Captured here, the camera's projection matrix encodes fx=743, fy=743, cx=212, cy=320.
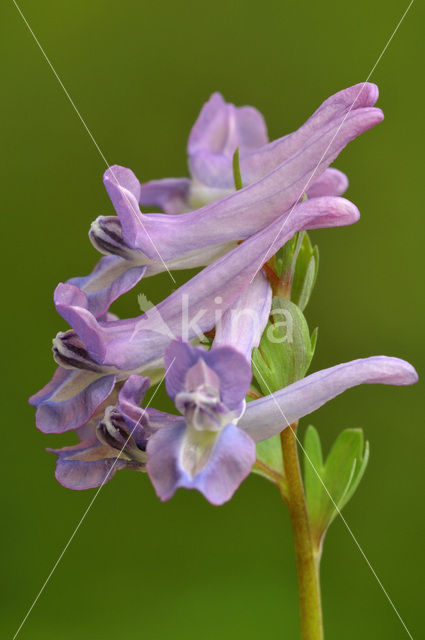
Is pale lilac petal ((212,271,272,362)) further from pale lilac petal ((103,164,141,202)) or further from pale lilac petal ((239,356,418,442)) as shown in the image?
pale lilac petal ((103,164,141,202))

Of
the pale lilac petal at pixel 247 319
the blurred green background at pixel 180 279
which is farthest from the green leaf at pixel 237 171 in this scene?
the blurred green background at pixel 180 279

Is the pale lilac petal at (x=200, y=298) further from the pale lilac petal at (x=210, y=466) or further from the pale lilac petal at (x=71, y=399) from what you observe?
the pale lilac petal at (x=210, y=466)

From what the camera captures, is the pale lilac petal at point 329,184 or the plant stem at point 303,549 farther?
the pale lilac petal at point 329,184

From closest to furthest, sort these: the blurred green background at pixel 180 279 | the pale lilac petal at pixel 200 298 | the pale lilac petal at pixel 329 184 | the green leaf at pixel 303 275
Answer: the pale lilac petal at pixel 200 298 < the green leaf at pixel 303 275 < the pale lilac petal at pixel 329 184 < the blurred green background at pixel 180 279

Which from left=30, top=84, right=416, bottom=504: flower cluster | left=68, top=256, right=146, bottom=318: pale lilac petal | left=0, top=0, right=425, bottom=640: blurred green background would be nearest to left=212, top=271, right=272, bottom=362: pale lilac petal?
left=30, top=84, right=416, bottom=504: flower cluster

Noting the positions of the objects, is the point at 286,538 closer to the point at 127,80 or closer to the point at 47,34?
the point at 127,80

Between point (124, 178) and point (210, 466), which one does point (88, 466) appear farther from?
point (124, 178)

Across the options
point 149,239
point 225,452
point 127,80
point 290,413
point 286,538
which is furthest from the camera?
point 127,80

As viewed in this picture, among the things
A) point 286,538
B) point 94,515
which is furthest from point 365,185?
point 94,515

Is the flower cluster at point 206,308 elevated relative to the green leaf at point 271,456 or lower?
elevated
